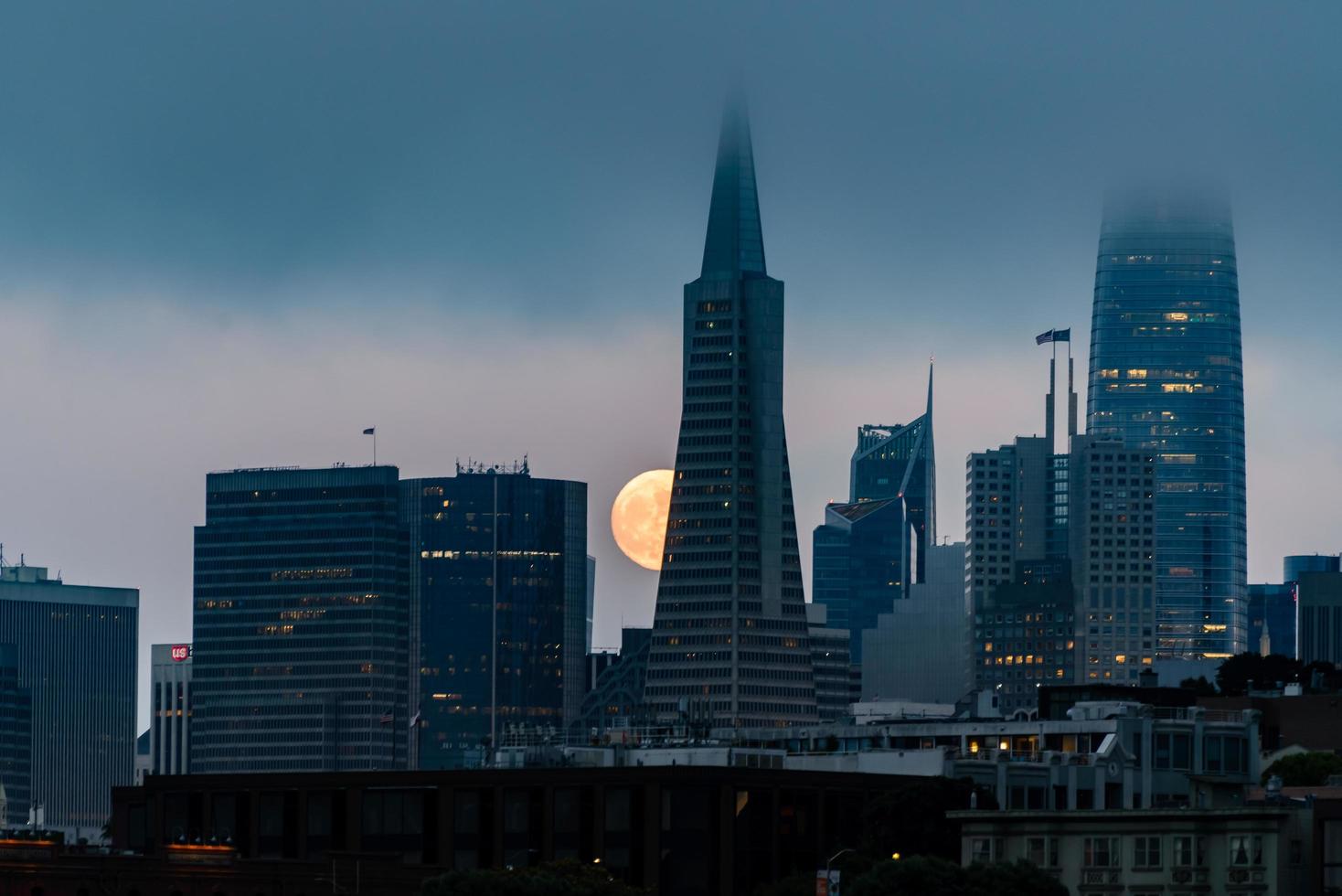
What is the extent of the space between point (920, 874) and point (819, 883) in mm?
5759

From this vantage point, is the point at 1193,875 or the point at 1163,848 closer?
the point at 1193,875

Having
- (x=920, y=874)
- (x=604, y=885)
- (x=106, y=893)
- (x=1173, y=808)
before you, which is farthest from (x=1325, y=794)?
(x=106, y=893)

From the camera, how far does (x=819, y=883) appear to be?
182 metres

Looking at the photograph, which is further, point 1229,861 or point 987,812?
point 987,812

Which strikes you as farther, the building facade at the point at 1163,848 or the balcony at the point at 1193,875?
the balcony at the point at 1193,875

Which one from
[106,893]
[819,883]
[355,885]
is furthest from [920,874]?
[106,893]

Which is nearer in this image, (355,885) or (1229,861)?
(1229,861)

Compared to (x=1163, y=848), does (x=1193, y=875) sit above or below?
below

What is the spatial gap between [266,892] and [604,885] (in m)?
20.5

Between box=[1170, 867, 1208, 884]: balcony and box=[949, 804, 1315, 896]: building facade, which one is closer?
box=[949, 804, 1315, 896]: building facade

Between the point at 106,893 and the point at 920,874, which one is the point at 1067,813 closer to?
the point at 920,874

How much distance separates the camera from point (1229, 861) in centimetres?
18488

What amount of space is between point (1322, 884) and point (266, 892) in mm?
63088

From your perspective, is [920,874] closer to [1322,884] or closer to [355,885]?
[1322,884]
